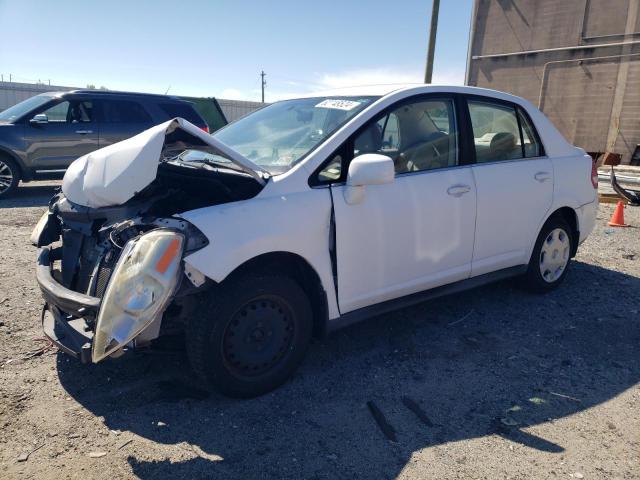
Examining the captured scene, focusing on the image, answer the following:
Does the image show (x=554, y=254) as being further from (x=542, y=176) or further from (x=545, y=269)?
(x=542, y=176)

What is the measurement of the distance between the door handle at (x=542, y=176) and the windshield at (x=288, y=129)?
5.72 feet

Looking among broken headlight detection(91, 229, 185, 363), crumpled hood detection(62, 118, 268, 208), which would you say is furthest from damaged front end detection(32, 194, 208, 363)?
crumpled hood detection(62, 118, 268, 208)

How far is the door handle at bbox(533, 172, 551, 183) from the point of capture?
417cm

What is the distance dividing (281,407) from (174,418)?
597mm

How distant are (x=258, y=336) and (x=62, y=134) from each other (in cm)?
824

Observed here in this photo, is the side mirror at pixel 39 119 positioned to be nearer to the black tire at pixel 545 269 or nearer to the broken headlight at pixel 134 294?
the broken headlight at pixel 134 294

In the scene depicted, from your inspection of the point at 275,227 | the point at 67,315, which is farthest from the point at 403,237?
the point at 67,315

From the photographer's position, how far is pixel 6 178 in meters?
8.85

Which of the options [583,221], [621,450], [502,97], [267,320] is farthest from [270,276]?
[583,221]

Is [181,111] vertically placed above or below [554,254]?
above

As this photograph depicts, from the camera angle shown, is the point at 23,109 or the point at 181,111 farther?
the point at 181,111

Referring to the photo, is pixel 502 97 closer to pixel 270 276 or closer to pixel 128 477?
pixel 270 276

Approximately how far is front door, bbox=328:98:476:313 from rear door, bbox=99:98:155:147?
766 cm

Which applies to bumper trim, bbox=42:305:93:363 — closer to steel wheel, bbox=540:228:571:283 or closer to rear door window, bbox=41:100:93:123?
steel wheel, bbox=540:228:571:283
